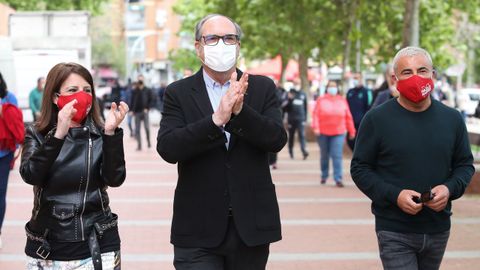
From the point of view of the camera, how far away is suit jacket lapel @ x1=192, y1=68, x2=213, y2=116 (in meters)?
4.61

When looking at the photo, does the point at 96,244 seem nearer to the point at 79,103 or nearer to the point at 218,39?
the point at 79,103

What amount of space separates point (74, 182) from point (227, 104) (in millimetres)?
926

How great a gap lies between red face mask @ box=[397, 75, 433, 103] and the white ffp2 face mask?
3.22ft

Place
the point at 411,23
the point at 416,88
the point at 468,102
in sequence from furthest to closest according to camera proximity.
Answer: the point at 468,102 → the point at 411,23 → the point at 416,88

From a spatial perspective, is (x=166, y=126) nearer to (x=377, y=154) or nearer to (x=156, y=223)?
(x=377, y=154)

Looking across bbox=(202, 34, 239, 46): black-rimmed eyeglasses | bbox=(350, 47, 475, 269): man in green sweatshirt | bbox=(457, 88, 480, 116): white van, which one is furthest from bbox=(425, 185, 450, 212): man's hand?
bbox=(457, 88, 480, 116): white van

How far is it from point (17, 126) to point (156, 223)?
2844mm

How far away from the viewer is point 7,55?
2159cm

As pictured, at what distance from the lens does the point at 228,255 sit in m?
4.59

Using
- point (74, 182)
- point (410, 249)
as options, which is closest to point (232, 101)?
point (74, 182)

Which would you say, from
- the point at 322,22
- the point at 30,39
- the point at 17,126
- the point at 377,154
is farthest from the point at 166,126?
the point at 322,22

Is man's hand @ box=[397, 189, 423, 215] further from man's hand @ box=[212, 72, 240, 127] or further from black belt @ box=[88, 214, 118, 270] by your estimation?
black belt @ box=[88, 214, 118, 270]

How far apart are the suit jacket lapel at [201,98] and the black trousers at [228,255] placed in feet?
1.78

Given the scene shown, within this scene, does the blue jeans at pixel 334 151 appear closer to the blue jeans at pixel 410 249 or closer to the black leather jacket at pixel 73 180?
the blue jeans at pixel 410 249
